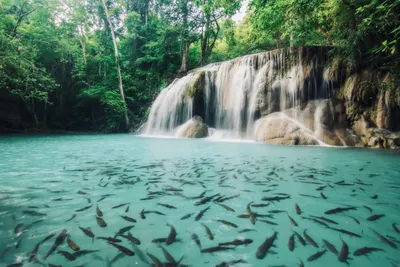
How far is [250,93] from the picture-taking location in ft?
43.1

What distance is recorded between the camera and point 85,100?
829 inches

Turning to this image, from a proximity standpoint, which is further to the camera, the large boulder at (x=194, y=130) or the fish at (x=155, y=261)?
the large boulder at (x=194, y=130)

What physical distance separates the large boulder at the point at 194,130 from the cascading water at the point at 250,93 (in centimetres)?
75

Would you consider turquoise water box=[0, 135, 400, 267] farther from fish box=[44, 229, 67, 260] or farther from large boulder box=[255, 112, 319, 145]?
large boulder box=[255, 112, 319, 145]

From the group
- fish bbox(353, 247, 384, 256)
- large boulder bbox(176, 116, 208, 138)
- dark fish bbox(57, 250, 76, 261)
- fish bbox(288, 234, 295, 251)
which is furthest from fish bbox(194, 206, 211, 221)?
large boulder bbox(176, 116, 208, 138)

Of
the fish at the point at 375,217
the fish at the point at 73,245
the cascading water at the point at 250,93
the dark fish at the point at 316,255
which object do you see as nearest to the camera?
the dark fish at the point at 316,255

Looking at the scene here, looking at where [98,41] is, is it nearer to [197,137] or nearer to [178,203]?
[197,137]

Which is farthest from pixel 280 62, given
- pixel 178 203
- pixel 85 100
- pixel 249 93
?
pixel 85 100

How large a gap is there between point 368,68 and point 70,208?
13089mm

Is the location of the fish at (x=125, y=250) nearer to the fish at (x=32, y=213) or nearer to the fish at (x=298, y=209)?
the fish at (x=32, y=213)

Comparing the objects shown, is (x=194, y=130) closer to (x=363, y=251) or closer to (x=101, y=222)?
(x=101, y=222)

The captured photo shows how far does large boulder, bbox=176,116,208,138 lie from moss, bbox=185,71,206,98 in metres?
1.86

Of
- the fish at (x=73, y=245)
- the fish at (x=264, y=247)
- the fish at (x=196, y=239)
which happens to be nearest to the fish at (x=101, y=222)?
the fish at (x=73, y=245)

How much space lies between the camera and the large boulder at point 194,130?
13.7 meters
